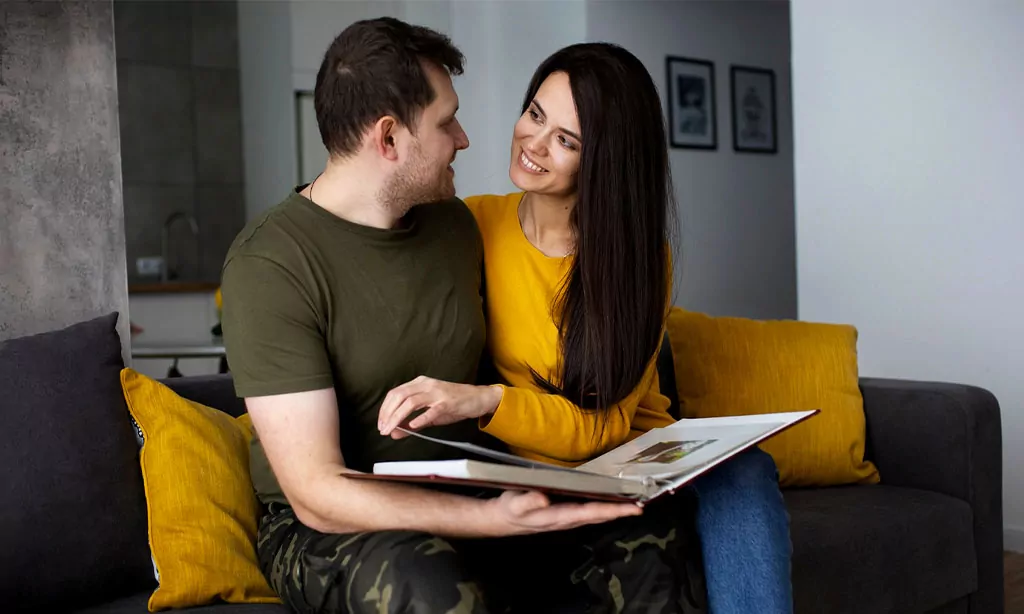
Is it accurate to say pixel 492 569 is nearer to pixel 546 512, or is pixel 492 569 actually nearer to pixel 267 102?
pixel 546 512

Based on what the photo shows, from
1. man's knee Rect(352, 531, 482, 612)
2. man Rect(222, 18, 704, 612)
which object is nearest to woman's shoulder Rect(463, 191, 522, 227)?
man Rect(222, 18, 704, 612)

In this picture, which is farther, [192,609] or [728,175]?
[728,175]

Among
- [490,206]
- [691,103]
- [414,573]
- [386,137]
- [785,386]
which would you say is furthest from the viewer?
[691,103]

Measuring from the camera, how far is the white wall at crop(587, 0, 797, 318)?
5570mm

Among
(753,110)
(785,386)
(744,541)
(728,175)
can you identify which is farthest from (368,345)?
(753,110)

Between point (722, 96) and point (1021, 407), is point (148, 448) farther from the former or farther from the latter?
point (722, 96)

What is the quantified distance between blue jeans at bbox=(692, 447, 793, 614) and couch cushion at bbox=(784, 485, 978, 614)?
1.72ft

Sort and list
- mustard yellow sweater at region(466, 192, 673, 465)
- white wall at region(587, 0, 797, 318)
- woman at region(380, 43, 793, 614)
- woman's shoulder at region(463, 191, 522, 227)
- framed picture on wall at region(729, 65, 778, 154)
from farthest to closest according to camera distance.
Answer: framed picture on wall at region(729, 65, 778, 154) < white wall at region(587, 0, 797, 318) < woman's shoulder at region(463, 191, 522, 227) < woman at region(380, 43, 793, 614) < mustard yellow sweater at region(466, 192, 673, 465)

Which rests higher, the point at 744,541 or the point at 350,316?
the point at 350,316

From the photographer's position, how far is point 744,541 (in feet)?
5.28

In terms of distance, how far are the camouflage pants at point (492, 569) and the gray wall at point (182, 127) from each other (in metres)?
5.90

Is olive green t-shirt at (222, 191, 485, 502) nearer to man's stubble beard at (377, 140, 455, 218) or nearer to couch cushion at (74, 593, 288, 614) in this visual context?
man's stubble beard at (377, 140, 455, 218)

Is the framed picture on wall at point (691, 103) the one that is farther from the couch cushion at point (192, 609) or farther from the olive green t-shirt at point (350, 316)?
the couch cushion at point (192, 609)

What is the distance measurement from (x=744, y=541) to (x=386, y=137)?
84cm
